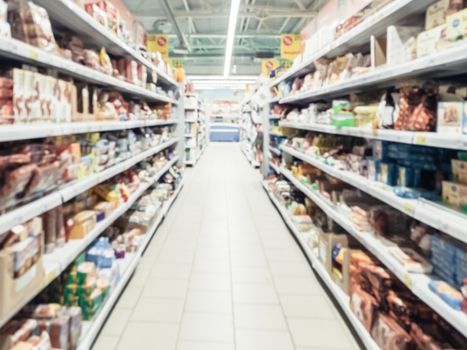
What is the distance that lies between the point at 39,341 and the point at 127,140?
2255mm

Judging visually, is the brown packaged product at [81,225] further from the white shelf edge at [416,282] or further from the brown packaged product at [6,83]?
the white shelf edge at [416,282]

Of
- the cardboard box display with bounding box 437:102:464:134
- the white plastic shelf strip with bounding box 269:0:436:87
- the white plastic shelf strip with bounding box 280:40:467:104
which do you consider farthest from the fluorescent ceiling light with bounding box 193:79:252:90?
the cardboard box display with bounding box 437:102:464:134

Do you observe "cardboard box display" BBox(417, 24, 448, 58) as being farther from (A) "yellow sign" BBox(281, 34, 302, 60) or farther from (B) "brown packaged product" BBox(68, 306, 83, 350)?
(A) "yellow sign" BBox(281, 34, 302, 60)

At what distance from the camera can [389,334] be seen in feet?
6.15

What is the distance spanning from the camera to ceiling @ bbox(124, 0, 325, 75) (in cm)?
989

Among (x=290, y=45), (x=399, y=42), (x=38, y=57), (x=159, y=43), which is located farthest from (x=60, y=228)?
(x=159, y=43)

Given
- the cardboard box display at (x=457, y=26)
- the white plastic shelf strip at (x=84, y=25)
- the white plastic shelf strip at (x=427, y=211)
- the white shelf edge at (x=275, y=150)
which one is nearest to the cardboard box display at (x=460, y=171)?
the white plastic shelf strip at (x=427, y=211)

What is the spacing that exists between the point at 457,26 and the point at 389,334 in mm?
1447

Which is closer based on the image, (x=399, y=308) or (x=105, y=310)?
(x=399, y=308)

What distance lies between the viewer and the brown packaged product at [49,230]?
6.81 feet

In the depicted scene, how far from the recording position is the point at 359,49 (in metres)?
3.20

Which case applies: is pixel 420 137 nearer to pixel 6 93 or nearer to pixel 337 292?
pixel 337 292

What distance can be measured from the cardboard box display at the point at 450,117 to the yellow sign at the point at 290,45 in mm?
8980

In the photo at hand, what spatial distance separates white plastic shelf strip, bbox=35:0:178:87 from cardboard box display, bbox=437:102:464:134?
195 centimetres
